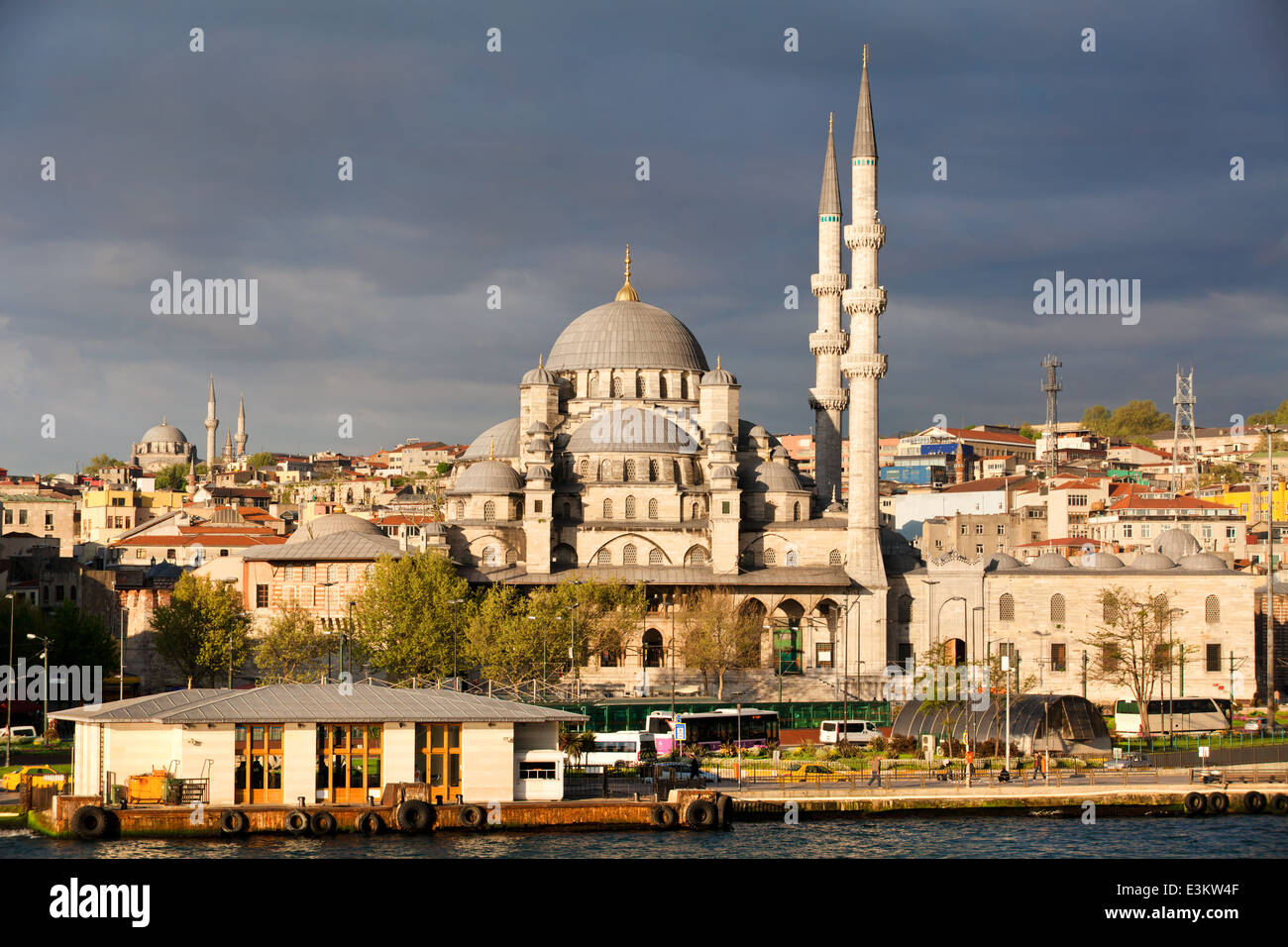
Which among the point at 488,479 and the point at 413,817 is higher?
the point at 488,479

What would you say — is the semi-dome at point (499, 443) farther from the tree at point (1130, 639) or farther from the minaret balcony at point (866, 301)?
the tree at point (1130, 639)

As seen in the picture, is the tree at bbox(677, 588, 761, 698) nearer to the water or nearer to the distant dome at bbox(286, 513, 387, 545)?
the distant dome at bbox(286, 513, 387, 545)

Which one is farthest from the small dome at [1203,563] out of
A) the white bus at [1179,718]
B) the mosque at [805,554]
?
the white bus at [1179,718]

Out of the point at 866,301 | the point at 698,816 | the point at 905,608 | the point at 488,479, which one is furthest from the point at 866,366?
the point at 698,816

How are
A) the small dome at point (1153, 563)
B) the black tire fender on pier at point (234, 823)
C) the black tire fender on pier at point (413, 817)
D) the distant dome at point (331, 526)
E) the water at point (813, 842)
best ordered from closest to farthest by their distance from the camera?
Answer: the water at point (813, 842)
the black tire fender on pier at point (234, 823)
the black tire fender on pier at point (413, 817)
the small dome at point (1153, 563)
the distant dome at point (331, 526)

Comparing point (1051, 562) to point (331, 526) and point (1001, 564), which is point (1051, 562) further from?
point (331, 526)
